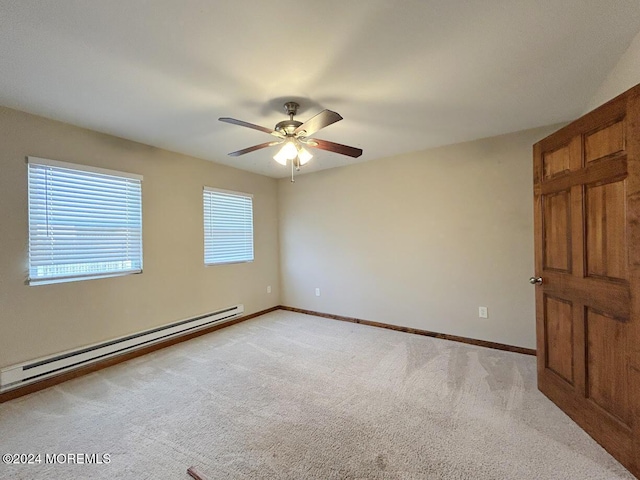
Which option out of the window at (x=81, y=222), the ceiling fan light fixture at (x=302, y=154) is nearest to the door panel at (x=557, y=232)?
the ceiling fan light fixture at (x=302, y=154)

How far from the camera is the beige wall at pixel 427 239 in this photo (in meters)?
2.97

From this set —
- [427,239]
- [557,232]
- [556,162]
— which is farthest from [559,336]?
[427,239]

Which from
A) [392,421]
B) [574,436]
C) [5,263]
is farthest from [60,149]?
[574,436]

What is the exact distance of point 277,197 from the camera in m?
4.92

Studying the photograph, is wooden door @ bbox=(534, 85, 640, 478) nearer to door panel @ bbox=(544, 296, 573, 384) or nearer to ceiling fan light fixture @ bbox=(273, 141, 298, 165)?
door panel @ bbox=(544, 296, 573, 384)

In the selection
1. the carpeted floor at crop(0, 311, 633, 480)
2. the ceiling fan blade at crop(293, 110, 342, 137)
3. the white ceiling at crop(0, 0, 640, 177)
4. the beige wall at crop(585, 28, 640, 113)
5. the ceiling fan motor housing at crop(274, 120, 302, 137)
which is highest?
the white ceiling at crop(0, 0, 640, 177)

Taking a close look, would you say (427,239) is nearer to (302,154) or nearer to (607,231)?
(607,231)

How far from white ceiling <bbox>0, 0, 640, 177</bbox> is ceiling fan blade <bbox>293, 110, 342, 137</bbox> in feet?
0.96

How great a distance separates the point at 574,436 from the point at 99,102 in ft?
13.3

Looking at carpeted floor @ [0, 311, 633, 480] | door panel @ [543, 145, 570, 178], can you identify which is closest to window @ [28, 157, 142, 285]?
carpeted floor @ [0, 311, 633, 480]

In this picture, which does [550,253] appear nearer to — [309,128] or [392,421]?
[392,421]

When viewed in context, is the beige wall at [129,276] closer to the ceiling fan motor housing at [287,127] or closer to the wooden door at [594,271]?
the ceiling fan motor housing at [287,127]

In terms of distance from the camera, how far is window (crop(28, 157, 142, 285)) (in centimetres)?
240

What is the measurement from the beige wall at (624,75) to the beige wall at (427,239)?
2.96 feet
